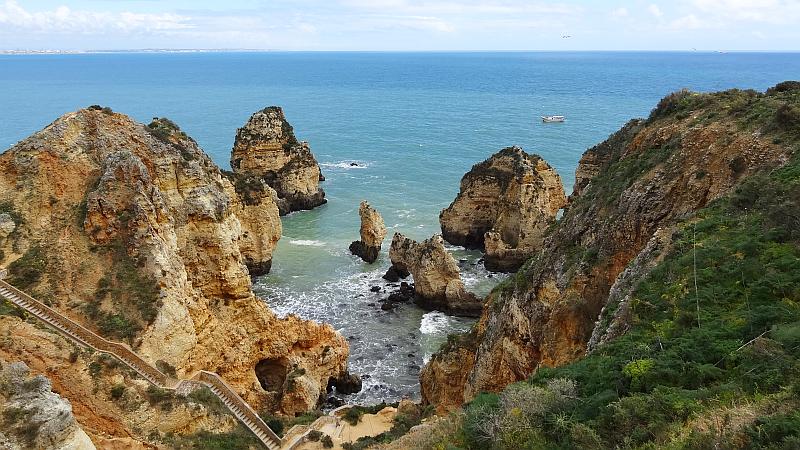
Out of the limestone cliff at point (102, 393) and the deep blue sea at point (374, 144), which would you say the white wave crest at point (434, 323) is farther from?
the limestone cliff at point (102, 393)

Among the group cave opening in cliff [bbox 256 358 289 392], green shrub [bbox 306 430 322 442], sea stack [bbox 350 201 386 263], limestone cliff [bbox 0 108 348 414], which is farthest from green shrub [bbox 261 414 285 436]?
sea stack [bbox 350 201 386 263]

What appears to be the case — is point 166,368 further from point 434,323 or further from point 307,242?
point 307,242

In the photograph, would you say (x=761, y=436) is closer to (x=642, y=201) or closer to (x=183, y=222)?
(x=642, y=201)

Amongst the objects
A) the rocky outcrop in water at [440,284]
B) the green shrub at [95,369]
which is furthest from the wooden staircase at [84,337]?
the rocky outcrop in water at [440,284]

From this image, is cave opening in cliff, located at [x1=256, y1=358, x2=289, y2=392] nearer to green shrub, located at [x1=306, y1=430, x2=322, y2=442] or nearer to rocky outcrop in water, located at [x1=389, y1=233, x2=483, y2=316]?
green shrub, located at [x1=306, y1=430, x2=322, y2=442]

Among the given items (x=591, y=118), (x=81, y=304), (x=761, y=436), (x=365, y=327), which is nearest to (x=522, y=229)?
(x=365, y=327)
